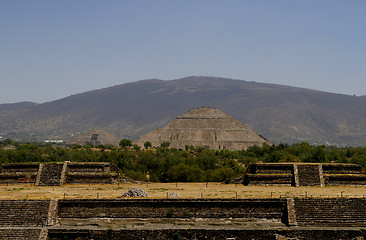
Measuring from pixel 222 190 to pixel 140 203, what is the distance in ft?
35.7

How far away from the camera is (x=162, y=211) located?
1458 inches

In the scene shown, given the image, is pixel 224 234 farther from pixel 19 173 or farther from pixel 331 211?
pixel 19 173

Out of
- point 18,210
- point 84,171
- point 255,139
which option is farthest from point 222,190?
point 255,139

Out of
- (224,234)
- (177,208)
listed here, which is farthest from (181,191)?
(224,234)

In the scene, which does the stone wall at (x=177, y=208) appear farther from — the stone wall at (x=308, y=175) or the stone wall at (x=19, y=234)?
the stone wall at (x=308, y=175)

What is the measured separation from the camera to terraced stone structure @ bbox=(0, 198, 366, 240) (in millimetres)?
34906

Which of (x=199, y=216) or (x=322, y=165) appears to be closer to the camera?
(x=199, y=216)

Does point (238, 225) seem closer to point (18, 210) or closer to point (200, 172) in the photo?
point (18, 210)

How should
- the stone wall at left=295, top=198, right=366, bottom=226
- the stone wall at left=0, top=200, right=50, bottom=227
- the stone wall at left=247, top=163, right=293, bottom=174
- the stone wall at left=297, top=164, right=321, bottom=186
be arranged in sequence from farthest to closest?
the stone wall at left=247, top=163, right=293, bottom=174 → the stone wall at left=297, top=164, right=321, bottom=186 → the stone wall at left=295, top=198, right=366, bottom=226 → the stone wall at left=0, top=200, right=50, bottom=227

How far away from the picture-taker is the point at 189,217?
3694 centimetres

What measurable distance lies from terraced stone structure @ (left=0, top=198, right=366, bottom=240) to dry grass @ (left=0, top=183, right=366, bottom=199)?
8.28ft

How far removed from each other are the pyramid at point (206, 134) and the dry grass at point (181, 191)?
9539 cm

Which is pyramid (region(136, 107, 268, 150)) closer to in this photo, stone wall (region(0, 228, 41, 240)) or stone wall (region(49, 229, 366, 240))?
stone wall (region(49, 229, 366, 240))

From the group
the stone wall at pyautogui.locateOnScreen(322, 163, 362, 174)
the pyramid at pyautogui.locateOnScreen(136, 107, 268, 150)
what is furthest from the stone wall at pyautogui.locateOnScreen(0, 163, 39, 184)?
the pyramid at pyautogui.locateOnScreen(136, 107, 268, 150)
